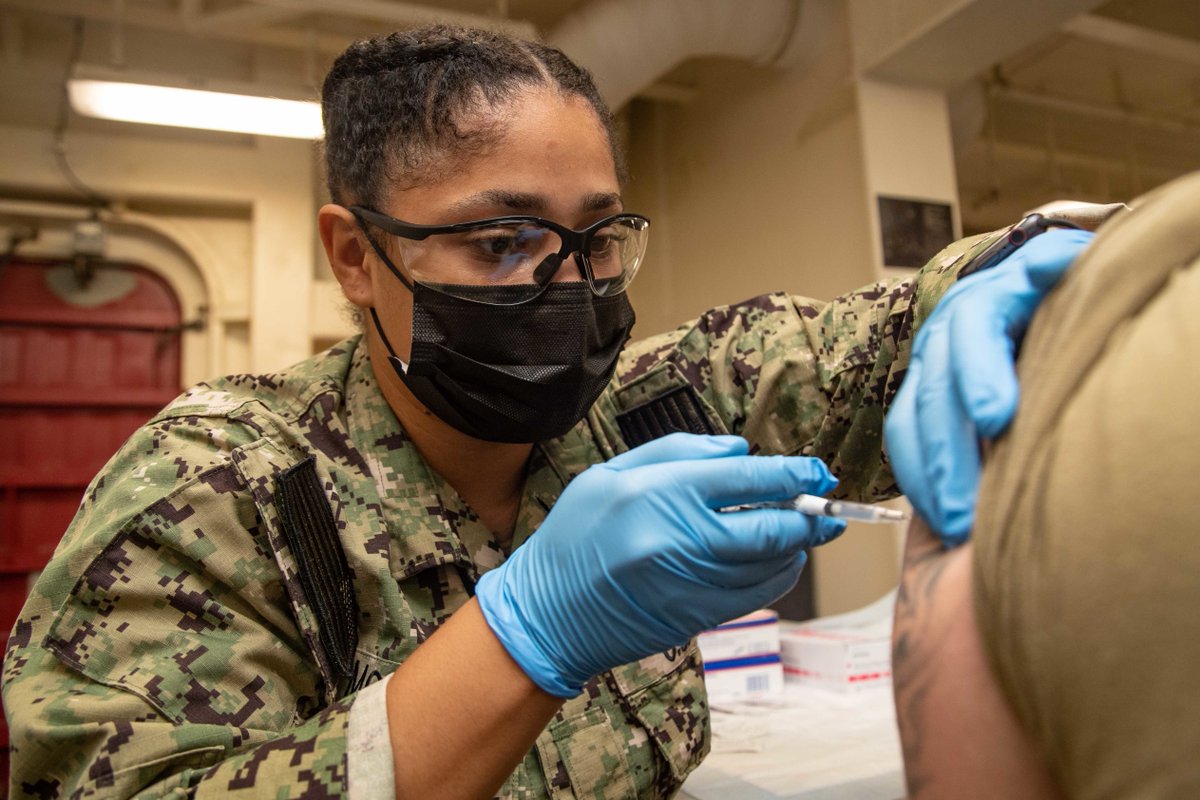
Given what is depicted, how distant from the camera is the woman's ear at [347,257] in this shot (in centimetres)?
116

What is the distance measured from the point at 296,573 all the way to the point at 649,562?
1.41ft

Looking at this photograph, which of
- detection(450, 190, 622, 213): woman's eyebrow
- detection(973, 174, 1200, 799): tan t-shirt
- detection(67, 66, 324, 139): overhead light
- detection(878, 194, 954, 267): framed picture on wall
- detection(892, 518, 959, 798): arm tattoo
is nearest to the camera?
detection(973, 174, 1200, 799): tan t-shirt

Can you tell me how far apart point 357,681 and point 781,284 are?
9.09 feet

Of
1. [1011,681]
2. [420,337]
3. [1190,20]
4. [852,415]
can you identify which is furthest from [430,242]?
[1190,20]

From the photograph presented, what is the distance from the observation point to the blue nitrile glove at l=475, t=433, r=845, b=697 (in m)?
0.76

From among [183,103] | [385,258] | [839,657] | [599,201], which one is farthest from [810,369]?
[183,103]

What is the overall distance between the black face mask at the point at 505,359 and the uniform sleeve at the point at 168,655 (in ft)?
0.82

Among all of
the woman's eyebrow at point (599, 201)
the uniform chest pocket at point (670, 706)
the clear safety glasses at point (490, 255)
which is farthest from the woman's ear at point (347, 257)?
the uniform chest pocket at point (670, 706)

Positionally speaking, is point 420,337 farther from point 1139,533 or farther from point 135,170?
point 135,170

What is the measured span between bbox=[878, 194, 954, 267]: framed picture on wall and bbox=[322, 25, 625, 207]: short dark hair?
6.21 feet

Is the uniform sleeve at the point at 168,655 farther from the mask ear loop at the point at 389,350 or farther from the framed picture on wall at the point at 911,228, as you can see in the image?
the framed picture on wall at the point at 911,228

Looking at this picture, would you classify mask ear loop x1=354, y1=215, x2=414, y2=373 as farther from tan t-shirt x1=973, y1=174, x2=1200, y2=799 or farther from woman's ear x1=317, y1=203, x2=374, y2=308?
tan t-shirt x1=973, y1=174, x2=1200, y2=799

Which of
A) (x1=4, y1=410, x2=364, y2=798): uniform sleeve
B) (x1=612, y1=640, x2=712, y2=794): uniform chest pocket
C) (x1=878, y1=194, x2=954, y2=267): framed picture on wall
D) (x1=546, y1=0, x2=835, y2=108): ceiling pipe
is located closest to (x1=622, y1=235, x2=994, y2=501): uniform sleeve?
(x1=612, y1=640, x2=712, y2=794): uniform chest pocket

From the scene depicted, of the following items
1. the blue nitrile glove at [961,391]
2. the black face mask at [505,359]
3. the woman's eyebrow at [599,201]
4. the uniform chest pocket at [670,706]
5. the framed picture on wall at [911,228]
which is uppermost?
the framed picture on wall at [911,228]
